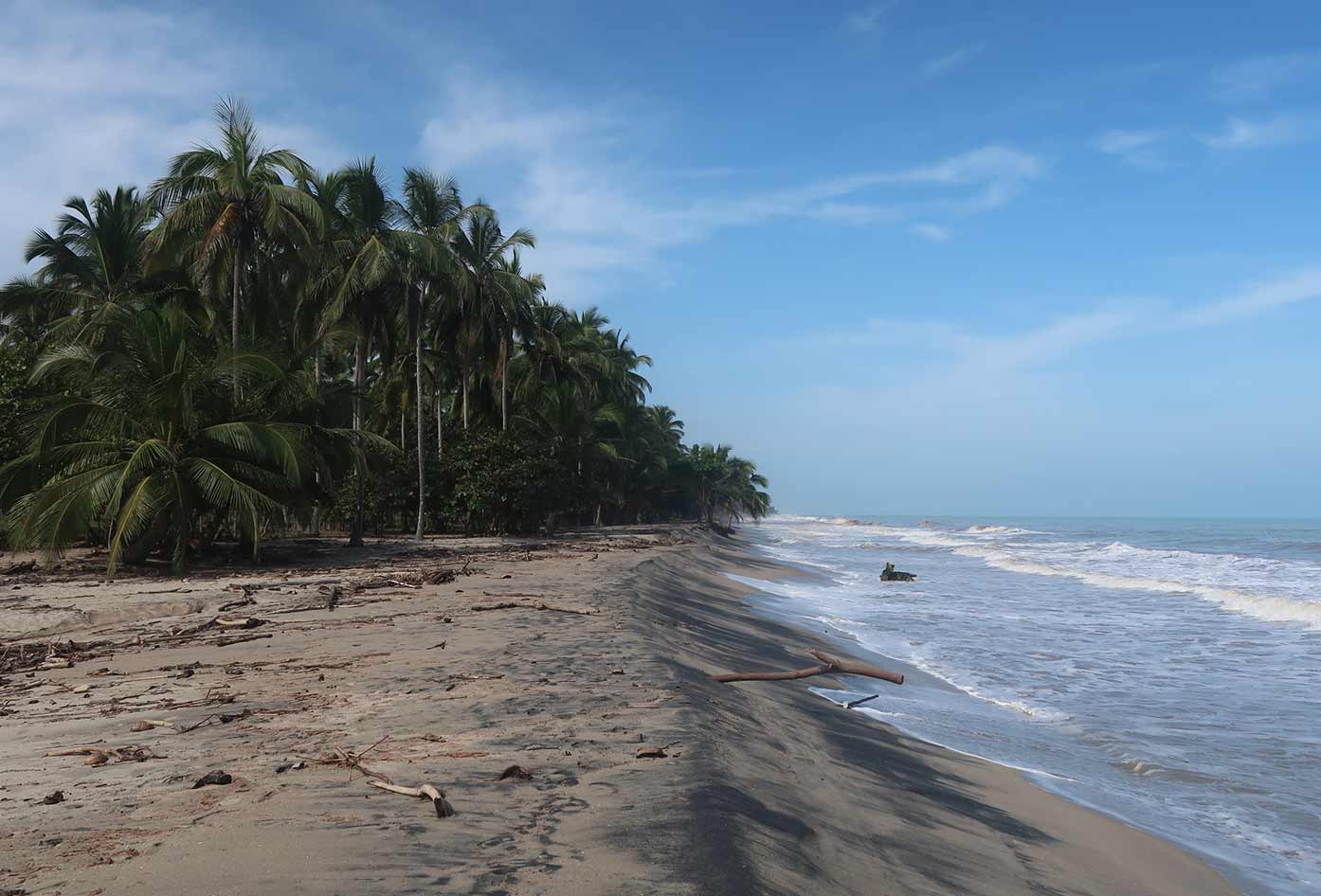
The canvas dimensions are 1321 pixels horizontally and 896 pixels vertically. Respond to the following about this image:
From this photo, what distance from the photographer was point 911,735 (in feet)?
24.7

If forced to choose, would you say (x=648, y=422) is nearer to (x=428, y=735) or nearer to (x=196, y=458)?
(x=196, y=458)

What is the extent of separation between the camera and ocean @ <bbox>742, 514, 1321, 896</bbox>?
6406mm

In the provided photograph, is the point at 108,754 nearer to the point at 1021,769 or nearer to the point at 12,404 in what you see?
the point at 1021,769

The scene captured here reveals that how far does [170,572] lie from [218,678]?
958cm

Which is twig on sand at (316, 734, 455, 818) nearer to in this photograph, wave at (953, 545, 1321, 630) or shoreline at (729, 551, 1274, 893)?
shoreline at (729, 551, 1274, 893)

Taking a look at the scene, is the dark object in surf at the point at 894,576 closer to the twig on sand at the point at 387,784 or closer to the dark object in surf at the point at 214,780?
the twig on sand at the point at 387,784

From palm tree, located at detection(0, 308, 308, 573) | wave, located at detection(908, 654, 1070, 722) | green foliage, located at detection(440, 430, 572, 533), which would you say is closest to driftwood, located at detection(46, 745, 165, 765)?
wave, located at detection(908, 654, 1070, 722)

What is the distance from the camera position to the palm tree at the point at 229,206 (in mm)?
19766

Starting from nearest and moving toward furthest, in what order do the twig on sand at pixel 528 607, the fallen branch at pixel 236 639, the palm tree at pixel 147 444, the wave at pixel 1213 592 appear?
the fallen branch at pixel 236 639 < the twig on sand at pixel 528 607 < the palm tree at pixel 147 444 < the wave at pixel 1213 592

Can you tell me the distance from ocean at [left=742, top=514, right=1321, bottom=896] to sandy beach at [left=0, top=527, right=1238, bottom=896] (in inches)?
28.9

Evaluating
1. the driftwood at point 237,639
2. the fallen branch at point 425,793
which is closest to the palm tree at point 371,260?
the driftwood at point 237,639

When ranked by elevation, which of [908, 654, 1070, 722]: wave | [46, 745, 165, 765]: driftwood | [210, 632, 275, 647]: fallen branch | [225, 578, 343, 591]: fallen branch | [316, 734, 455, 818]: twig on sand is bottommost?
[908, 654, 1070, 722]: wave

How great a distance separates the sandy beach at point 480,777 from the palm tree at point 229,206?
41.6ft

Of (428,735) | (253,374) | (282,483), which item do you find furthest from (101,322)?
(428,735)
